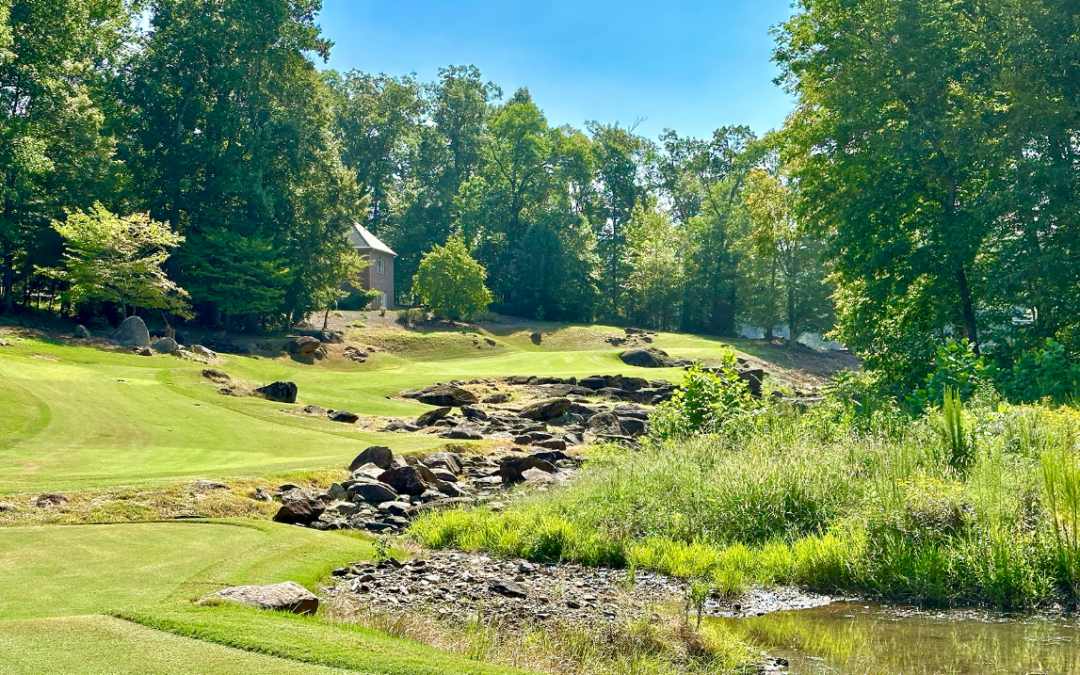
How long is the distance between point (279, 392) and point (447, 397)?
23.1 ft

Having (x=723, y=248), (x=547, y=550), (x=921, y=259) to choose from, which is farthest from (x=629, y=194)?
(x=547, y=550)

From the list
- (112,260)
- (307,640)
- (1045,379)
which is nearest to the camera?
(307,640)

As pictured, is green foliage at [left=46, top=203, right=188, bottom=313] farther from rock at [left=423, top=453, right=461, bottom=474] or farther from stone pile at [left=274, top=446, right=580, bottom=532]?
rock at [left=423, top=453, right=461, bottom=474]

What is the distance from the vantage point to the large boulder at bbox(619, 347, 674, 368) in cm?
5303

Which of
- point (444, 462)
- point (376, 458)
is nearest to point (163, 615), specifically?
point (376, 458)

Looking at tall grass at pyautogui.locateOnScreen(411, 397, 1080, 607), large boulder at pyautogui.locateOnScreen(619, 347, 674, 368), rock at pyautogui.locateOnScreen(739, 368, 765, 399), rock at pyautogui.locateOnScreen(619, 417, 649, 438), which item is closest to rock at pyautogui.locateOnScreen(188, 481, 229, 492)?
tall grass at pyautogui.locateOnScreen(411, 397, 1080, 607)

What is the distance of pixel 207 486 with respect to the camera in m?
13.8

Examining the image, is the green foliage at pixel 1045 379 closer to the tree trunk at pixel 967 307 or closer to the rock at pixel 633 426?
the tree trunk at pixel 967 307

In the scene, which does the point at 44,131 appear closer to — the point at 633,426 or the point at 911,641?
the point at 633,426

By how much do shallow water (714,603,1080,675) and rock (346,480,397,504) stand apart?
7668 millimetres

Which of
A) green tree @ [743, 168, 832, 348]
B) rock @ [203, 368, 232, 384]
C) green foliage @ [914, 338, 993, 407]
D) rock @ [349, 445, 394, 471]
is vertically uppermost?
green tree @ [743, 168, 832, 348]

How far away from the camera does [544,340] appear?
6650cm

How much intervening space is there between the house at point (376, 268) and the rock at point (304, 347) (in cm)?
2261

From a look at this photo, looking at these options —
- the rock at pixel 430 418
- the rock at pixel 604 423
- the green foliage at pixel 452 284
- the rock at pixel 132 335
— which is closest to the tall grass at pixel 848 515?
the rock at pixel 604 423
